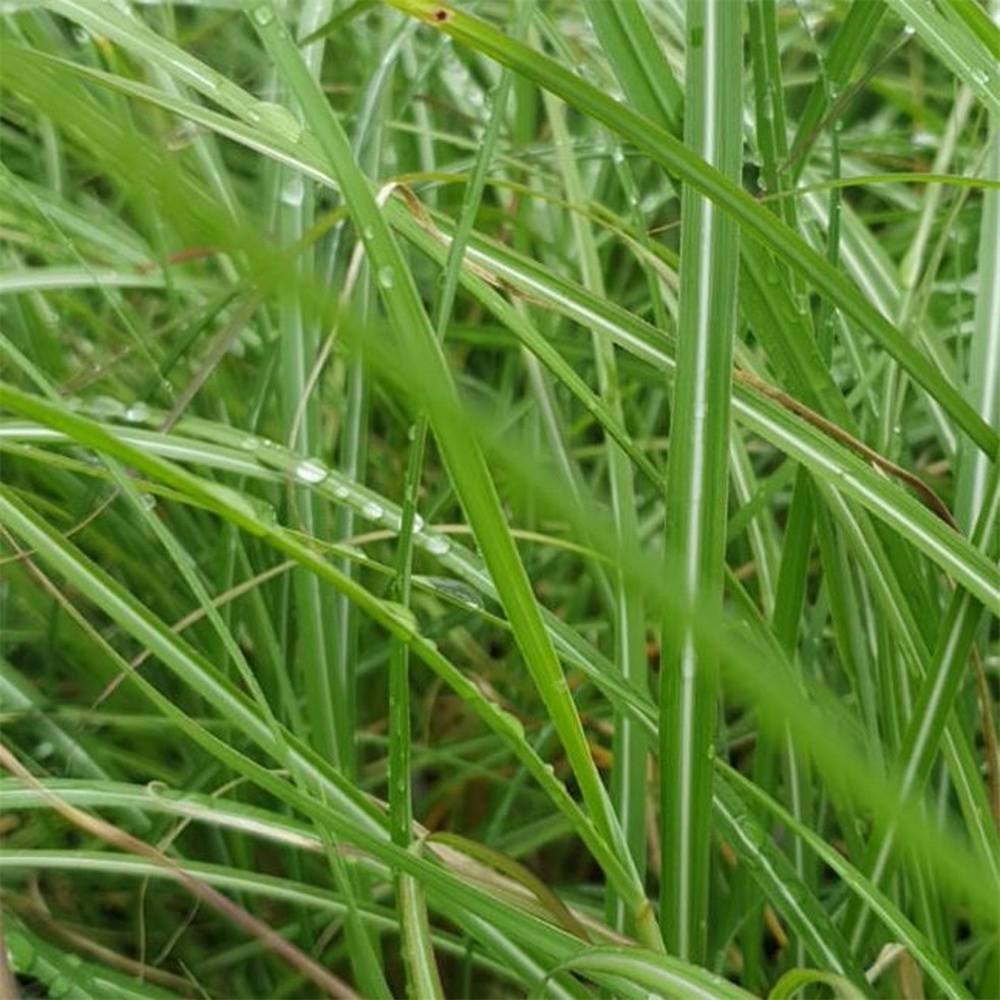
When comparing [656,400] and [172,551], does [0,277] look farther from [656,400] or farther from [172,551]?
[656,400]

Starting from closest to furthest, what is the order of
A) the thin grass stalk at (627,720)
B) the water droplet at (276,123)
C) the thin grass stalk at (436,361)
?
1. the thin grass stalk at (436,361)
2. the water droplet at (276,123)
3. the thin grass stalk at (627,720)

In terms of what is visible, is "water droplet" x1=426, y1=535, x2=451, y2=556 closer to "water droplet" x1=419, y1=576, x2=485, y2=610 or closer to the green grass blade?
"water droplet" x1=419, y1=576, x2=485, y2=610

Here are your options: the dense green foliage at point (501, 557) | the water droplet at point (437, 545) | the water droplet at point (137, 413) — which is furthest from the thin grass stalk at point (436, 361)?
the water droplet at point (137, 413)

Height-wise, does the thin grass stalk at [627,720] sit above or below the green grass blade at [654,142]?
below

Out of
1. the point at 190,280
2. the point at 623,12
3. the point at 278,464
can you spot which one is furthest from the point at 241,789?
the point at 623,12

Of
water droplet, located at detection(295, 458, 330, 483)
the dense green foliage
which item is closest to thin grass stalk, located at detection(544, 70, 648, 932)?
the dense green foliage

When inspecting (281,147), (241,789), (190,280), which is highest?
(281,147)

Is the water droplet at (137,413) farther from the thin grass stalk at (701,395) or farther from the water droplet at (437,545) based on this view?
the thin grass stalk at (701,395)
